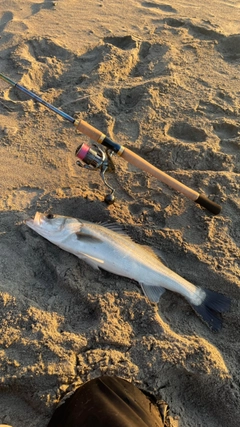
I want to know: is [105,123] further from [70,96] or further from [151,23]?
[151,23]

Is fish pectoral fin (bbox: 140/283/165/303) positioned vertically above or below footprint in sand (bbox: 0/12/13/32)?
below

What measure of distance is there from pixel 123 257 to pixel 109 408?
108 centimetres

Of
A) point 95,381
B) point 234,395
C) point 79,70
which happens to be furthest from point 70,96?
point 234,395

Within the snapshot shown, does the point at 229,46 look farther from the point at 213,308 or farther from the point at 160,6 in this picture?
the point at 213,308

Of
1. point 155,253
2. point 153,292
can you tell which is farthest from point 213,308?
point 155,253

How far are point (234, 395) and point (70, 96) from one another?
3407 millimetres

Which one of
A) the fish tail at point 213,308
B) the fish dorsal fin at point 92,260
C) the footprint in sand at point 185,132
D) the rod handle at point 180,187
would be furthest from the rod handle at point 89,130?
the fish tail at point 213,308

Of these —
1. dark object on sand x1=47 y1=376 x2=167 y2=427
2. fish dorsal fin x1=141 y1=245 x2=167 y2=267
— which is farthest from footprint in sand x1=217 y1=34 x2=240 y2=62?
dark object on sand x1=47 y1=376 x2=167 y2=427

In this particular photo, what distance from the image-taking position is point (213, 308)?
2805 mm

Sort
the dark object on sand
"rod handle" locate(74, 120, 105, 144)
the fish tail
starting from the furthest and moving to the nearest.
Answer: "rod handle" locate(74, 120, 105, 144)
the fish tail
the dark object on sand

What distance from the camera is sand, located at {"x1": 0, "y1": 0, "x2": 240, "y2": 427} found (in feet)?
8.24

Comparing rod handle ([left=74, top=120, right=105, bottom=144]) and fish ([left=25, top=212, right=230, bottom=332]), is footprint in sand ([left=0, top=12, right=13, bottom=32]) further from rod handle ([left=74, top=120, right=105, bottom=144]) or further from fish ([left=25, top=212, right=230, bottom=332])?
fish ([left=25, top=212, right=230, bottom=332])

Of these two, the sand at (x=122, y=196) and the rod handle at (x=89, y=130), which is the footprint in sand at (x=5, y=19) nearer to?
the sand at (x=122, y=196)

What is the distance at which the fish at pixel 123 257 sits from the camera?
2832mm
